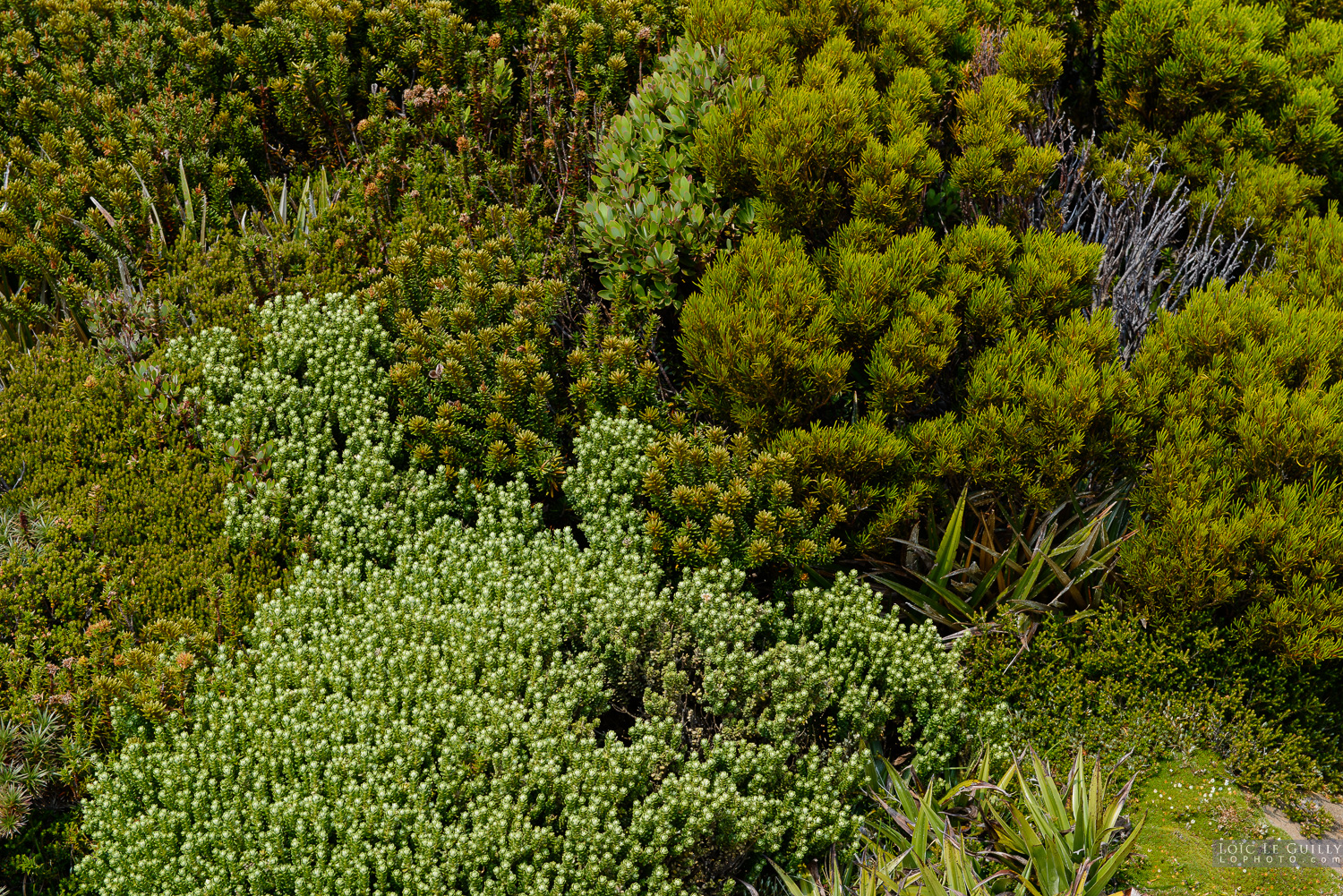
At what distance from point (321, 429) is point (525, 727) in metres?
2.36

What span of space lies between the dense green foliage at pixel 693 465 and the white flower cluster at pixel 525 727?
0.03m

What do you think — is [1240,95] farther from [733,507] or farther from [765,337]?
[733,507]

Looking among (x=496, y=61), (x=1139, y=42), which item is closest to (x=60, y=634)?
(x=496, y=61)

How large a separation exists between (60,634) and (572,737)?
249 centimetres

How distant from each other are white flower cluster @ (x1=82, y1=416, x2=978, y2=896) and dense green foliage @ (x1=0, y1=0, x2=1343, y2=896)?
0.03 meters

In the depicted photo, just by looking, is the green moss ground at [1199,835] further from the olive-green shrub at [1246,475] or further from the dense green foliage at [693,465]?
the olive-green shrub at [1246,475]

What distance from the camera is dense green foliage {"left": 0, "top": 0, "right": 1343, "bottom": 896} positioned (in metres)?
4.28

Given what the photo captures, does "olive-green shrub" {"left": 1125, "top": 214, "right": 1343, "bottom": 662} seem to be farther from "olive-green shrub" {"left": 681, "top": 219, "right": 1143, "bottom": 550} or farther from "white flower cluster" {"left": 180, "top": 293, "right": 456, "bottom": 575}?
"white flower cluster" {"left": 180, "top": 293, "right": 456, "bottom": 575}

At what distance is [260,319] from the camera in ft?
19.3

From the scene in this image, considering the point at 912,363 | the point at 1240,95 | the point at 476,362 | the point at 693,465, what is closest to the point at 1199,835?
the point at 912,363

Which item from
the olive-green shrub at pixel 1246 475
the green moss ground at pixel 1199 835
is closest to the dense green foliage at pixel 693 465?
the olive-green shrub at pixel 1246 475

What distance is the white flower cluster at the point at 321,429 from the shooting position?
5.20 metres

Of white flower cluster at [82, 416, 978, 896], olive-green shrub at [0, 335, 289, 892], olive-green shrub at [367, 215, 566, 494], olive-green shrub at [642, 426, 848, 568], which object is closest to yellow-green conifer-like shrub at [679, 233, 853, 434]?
olive-green shrub at [642, 426, 848, 568]

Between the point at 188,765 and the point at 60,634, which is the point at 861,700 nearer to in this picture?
the point at 188,765
